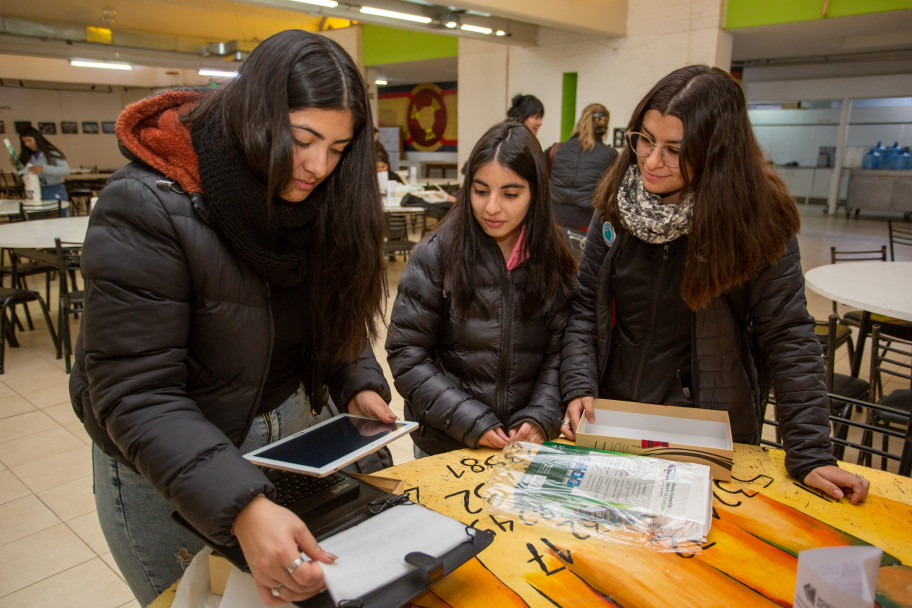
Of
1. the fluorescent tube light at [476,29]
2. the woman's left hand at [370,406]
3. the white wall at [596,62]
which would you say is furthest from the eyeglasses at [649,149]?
the white wall at [596,62]

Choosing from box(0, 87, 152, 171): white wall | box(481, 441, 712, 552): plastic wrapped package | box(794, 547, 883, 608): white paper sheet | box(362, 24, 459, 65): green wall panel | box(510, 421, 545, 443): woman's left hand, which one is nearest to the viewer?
box(794, 547, 883, 608): white paper sheet

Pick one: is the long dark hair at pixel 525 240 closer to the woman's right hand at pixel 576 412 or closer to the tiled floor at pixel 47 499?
the woman's right hand at pixel 576 412

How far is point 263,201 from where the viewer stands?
0.98 m

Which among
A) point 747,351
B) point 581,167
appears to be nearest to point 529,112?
point 581,167

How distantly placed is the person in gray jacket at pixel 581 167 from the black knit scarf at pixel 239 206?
13.5 ft

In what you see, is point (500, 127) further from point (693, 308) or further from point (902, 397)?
point (902, 397)

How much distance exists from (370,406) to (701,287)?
2.71 feet

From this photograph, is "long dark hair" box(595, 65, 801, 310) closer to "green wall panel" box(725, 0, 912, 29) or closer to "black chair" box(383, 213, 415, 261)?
"black chair" box(383, 213, 415, 261)

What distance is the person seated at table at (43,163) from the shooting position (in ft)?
25.4

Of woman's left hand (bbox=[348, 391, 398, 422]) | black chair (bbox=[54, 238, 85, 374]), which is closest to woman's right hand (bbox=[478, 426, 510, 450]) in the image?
woman's left hand (bbox=[348, 391, 398, 422])

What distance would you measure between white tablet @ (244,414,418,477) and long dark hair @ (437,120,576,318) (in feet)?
1.75

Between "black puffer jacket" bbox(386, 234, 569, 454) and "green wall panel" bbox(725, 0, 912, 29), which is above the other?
"green wall panel" bbox(725, 0, 912, 29)

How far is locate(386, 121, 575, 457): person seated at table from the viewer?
5.18ft

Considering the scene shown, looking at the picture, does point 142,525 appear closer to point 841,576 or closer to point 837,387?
point 841,576
